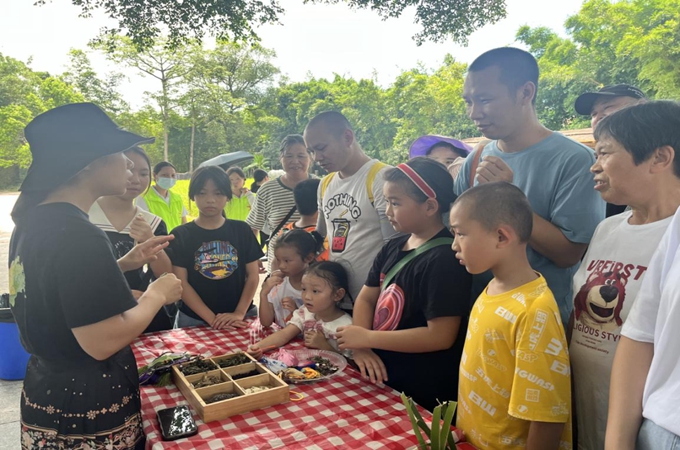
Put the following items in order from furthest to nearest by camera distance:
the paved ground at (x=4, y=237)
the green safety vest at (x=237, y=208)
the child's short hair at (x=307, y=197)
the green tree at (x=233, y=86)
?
the green tree at (x=233, y=86) → the paved ground at (x=4, y=237) → the green safety vest at (x=237, y=208) → the child's short hair at (x=307, y=197)

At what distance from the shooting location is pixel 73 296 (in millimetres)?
1231

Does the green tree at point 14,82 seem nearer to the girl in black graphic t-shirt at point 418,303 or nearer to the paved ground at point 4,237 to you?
the paved ground at point 4,237

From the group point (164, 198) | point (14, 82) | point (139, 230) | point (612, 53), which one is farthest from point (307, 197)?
point (14, 82)

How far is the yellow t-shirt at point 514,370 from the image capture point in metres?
1.18

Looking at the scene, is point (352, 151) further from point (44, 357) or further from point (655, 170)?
point (44, 357)

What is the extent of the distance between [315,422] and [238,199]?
610cm

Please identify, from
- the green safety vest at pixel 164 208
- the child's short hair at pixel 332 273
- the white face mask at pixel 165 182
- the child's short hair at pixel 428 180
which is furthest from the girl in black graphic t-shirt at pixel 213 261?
the white face mask at pixel 165 182

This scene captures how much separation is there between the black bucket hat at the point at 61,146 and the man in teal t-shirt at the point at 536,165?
136 centimetres

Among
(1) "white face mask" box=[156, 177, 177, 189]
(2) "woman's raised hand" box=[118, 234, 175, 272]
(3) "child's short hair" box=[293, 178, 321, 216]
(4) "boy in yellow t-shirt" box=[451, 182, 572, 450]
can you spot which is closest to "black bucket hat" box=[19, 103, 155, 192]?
(2) "woman's raised hand" box=[118, 234, 175, 272]

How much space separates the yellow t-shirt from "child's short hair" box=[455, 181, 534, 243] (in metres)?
0.19

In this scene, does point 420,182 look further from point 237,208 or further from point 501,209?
point 237,208

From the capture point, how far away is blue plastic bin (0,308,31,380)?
346 cm

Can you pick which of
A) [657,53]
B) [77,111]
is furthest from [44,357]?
[657,53]

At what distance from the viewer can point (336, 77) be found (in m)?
44.3
